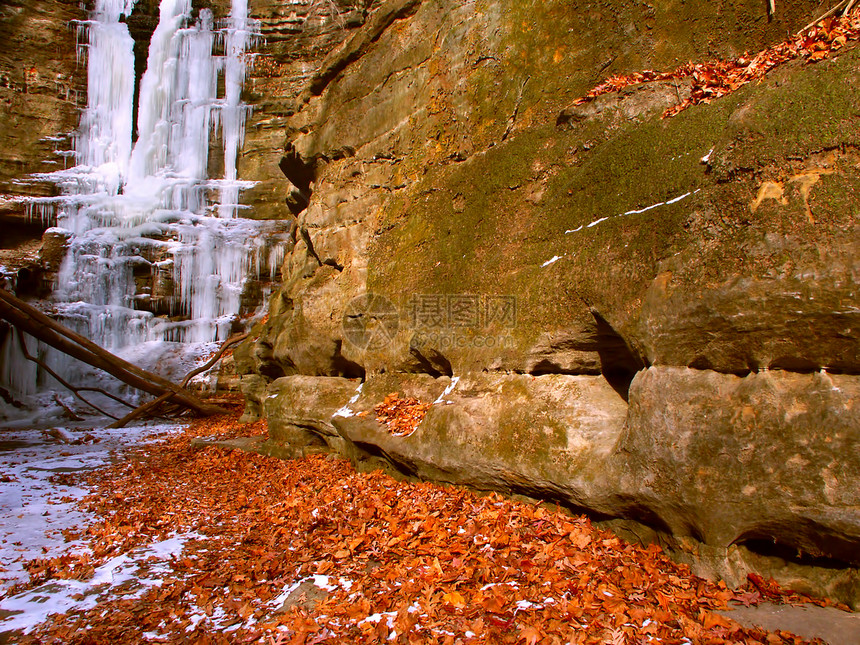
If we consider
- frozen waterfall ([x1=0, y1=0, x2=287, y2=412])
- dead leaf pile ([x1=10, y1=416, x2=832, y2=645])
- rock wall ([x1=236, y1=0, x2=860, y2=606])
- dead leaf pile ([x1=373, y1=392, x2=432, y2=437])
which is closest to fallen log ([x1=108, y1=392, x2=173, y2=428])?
frozen waterfall ([x1=0, y1=0, x2=287, y2=412])

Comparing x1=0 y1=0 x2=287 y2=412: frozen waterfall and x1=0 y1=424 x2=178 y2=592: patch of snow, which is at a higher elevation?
x1=0 y1=0 x2=287 y2=412: frozen waterfall

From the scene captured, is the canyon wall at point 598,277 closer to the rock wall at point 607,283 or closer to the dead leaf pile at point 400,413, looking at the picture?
the rock wall at point 607,283

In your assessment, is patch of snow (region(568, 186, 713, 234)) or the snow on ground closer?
the snow on ground

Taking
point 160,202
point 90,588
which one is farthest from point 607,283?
point 160,202

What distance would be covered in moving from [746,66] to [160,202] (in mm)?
26046

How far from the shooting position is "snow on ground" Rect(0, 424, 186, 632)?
3.25m

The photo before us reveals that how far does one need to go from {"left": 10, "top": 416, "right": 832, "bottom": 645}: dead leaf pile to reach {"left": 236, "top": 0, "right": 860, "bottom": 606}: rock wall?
35 cm

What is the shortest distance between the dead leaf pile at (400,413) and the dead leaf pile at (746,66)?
155 inches

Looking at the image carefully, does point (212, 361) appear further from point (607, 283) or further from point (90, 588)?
point (607, 283)

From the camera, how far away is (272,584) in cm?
331

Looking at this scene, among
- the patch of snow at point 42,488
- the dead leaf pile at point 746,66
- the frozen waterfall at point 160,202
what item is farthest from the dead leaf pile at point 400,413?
the frozen waterfall at point 160,202

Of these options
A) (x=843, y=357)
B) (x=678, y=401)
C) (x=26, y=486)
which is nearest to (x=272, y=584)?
(x=678, y=401)

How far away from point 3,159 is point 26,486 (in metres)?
24.6

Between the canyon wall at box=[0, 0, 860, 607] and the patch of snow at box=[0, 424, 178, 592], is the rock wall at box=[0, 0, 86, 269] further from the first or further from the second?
the canyon wall at box=[0, 0, 860, 607]
